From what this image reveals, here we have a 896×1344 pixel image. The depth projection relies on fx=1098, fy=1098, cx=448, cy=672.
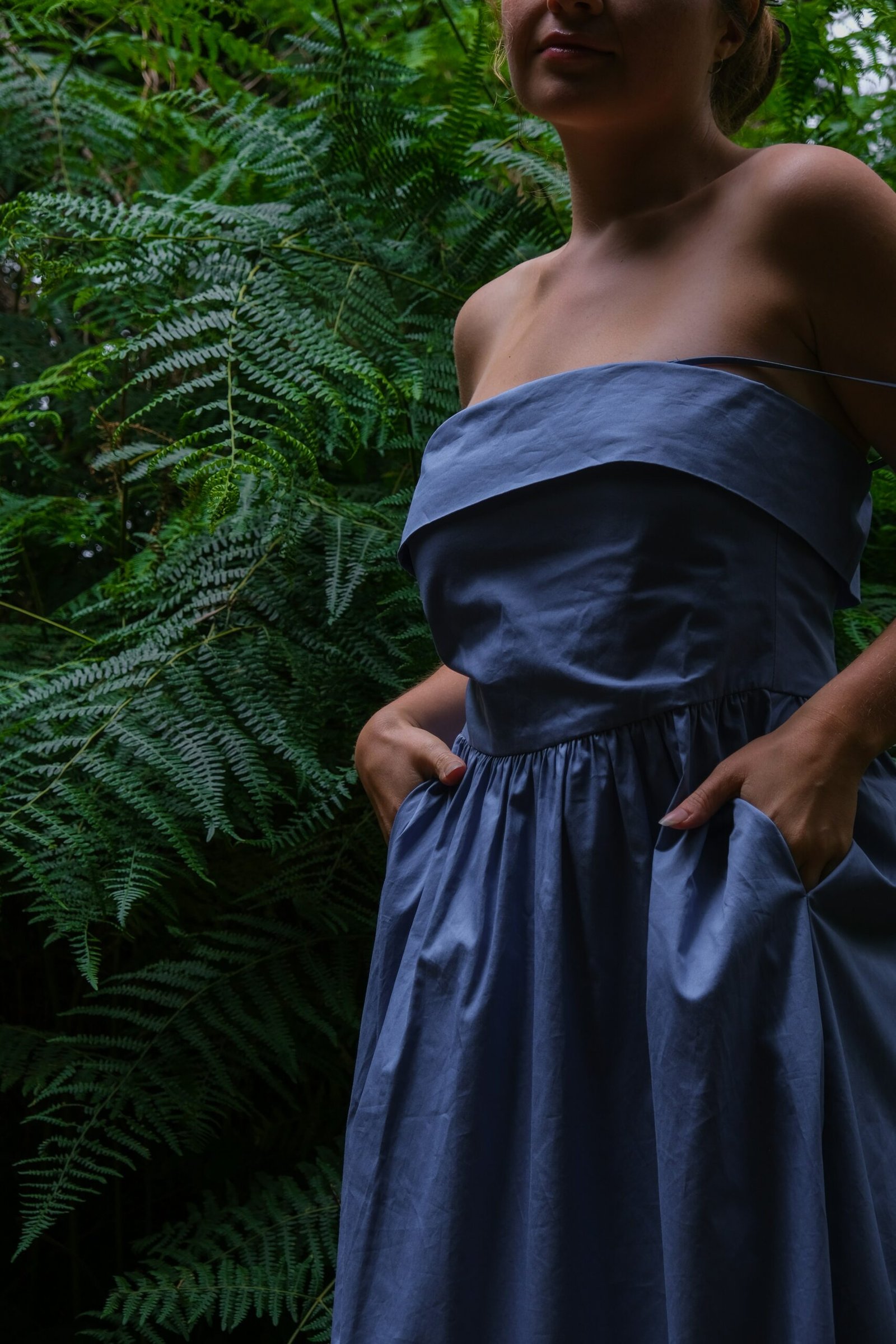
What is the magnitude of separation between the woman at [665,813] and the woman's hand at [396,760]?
0.05 metres

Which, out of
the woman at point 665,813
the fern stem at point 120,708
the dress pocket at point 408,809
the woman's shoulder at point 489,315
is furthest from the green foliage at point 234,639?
the woman at point 665,813

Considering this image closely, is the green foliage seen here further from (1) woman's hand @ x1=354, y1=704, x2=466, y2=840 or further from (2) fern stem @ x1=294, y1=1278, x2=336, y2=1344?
(1) woman's hand @ x1=354, y1=704, x2=466, y2=840

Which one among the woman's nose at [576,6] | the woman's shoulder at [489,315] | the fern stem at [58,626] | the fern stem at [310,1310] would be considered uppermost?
the woman's nose at [576,6]

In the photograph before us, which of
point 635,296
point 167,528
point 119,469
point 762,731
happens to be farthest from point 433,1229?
point 119,469

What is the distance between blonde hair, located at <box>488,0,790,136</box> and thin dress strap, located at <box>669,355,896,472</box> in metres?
0.29

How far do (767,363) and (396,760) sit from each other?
44 cm

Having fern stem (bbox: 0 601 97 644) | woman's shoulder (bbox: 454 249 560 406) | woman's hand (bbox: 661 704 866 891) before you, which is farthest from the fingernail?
fern stem (bbox: 0 601 97 644)

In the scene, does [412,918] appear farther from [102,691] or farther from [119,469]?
[119,469]

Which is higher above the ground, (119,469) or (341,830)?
(119,469)

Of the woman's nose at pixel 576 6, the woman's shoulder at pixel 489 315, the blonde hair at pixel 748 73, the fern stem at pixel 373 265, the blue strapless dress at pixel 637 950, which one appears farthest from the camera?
the fern stem at pixel 373 265

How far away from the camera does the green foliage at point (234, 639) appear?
122 centimetres

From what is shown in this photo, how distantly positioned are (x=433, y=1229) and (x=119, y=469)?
45.9 inches

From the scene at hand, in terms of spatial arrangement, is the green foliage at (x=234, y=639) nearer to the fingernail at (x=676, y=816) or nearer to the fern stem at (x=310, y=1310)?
the fern stem at (x=310, y=1310)

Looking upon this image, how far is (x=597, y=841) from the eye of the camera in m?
0.73
